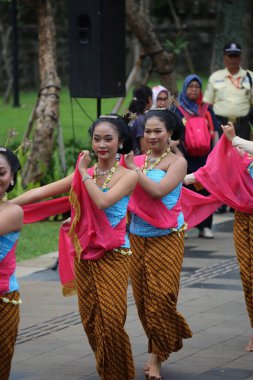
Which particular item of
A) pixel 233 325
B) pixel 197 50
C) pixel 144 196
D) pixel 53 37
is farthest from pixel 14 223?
pixel 197 50

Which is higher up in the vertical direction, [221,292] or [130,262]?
[130,262]

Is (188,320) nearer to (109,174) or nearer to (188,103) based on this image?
(109,174)

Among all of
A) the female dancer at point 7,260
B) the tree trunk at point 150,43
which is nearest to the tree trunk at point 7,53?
the tree trunk at point 150,43

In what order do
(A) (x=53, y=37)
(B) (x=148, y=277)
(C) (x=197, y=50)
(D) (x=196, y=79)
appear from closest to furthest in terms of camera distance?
(B) (x=148, y=277) → (D) (x=196, y=79) → (A) (x=53, y=37) → (C) (x=197, y=50)

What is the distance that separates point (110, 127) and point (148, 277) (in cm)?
108

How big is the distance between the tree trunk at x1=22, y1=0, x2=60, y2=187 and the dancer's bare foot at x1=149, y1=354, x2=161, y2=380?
7360 mm

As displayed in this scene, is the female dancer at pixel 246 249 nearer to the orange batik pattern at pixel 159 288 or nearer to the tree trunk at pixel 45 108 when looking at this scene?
the orange batik pattern at pixel 159 288

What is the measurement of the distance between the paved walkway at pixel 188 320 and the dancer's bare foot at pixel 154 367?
116 millimetres

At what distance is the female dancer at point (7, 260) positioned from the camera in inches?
214

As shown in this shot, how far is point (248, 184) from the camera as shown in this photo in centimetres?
757

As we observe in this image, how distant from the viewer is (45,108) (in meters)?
13.8

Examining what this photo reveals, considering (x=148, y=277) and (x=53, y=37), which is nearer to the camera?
(x=148, y=277)

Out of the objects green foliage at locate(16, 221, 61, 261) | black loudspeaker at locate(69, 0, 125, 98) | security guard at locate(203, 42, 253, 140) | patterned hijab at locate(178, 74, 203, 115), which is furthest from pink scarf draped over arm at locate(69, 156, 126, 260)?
security guard at locate(203, 42, 253, 140)

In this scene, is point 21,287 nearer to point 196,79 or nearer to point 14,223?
point 196,79
